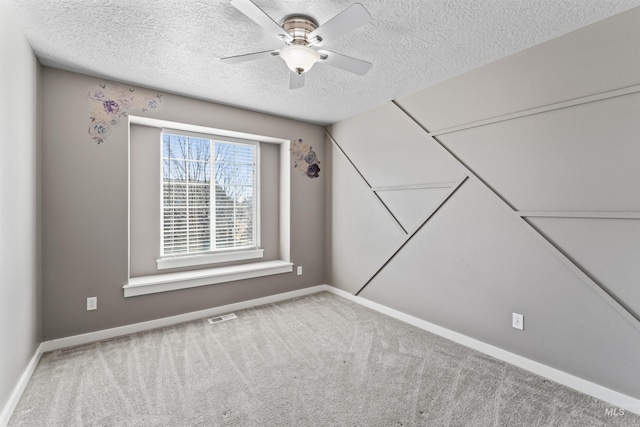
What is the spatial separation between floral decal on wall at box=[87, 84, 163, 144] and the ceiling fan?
4.92 feet

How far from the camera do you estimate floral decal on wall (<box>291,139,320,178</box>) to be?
160 inches

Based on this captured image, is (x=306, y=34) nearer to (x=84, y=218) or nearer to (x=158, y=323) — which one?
(x=84, y=218)

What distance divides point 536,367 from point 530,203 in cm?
123

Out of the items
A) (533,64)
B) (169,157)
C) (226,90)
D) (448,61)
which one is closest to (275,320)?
(169,157)

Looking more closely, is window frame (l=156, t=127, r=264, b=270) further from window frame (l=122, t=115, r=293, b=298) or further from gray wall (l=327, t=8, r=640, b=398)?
gray wall (l=327, t=8, r=640, b=398)

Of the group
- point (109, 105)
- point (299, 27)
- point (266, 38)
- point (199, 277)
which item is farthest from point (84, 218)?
point (299, 27)

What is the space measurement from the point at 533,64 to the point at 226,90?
268 centimetres

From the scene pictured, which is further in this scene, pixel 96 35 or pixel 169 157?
pixel 169 157

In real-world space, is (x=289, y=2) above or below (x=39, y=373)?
above

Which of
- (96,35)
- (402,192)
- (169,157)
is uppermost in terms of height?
(96,35)

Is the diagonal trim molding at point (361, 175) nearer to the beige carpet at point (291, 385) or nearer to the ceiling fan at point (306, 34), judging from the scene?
the beige carpet at point (291, 385)

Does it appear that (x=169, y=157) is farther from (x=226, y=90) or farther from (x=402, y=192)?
(x=402, y=192)

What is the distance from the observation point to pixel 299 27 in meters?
1.88

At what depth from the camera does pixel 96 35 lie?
206 centimetres
